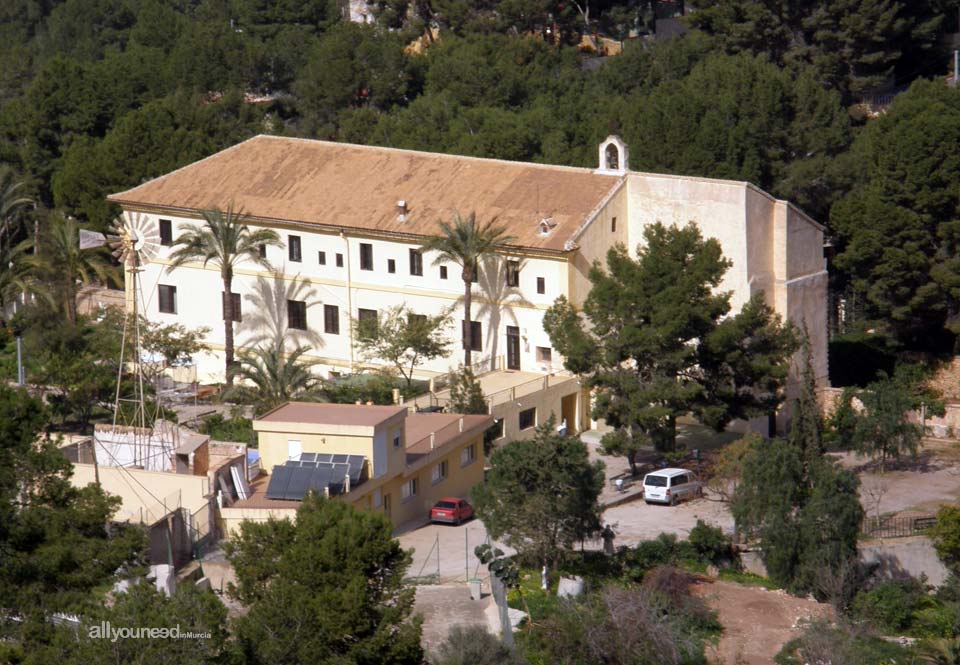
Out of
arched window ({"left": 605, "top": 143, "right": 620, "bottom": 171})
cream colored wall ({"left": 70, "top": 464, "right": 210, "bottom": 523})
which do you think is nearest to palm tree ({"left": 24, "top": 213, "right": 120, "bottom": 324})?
cream colored wall ({"left": 70, "top": 464, "right": 210, "bottom": 523})

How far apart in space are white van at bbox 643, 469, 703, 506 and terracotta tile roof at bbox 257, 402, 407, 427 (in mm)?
6618

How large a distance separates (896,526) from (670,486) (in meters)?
5.68

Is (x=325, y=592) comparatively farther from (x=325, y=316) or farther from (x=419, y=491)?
(x=325, y=316)

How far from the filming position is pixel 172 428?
5212 cm

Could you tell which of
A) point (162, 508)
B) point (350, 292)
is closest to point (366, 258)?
point (350, 292)

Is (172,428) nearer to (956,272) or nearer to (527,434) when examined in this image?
(527,434)

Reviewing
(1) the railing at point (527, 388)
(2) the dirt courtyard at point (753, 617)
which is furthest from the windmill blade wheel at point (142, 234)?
(2) the dirt courtyard at point (753, 617)

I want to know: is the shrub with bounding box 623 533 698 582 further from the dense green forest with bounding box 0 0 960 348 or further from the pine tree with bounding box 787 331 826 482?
the dense green forest with bounding box 0 0 960 348

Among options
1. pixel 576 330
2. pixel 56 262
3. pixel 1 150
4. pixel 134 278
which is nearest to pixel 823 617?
pixel 576 330

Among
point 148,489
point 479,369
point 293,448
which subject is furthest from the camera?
point 479,369

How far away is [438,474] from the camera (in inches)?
2034

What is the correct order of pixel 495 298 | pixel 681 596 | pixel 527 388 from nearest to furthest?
pixel 681 596
pixel 527 388
pixel 495 298

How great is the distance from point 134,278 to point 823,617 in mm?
25135

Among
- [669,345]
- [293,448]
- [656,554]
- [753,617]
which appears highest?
[669,345]
